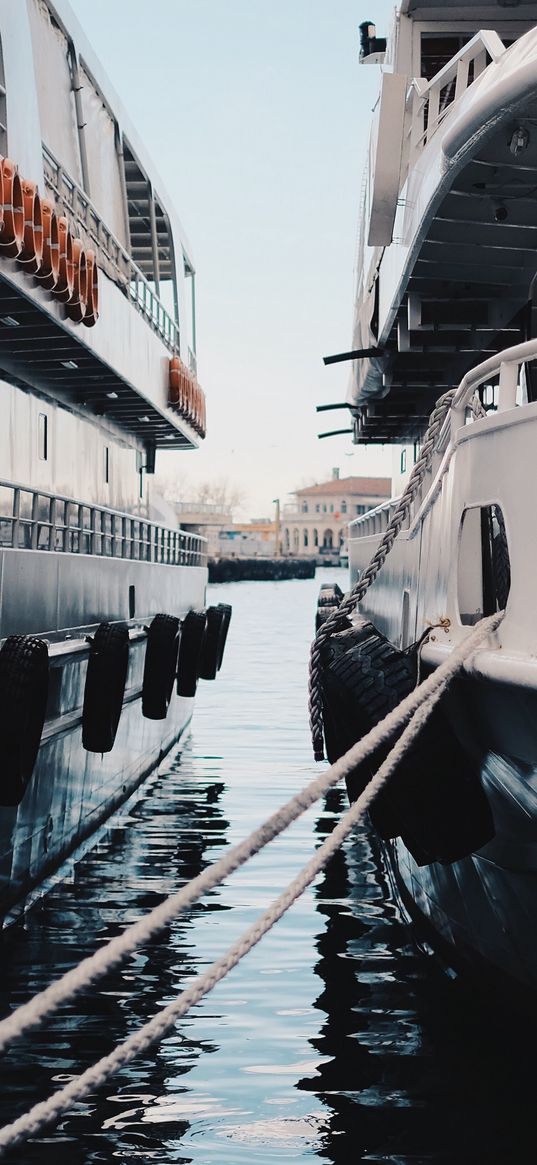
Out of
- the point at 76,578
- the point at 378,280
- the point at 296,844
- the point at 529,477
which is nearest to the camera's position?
the point at 529,477

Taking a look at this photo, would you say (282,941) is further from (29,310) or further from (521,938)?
(29,310)

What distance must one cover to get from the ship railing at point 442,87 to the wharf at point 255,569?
99.5 m

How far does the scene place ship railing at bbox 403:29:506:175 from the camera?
9.68 meters

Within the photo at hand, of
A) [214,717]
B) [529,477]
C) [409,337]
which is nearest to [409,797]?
[529,477]

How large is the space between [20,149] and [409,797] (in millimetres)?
7767

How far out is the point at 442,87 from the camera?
36.1 feet

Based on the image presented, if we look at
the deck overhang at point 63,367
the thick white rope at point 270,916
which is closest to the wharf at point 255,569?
the deck overhang at point 63,367

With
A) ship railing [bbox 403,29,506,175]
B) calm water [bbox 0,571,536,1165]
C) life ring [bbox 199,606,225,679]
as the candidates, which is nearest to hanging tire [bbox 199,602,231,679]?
life ring [bbox 199,606,225,679]

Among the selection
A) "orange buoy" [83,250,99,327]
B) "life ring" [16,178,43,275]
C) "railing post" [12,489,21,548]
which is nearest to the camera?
"railing post" [12,489,21,548]

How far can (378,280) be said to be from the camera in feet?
47.2

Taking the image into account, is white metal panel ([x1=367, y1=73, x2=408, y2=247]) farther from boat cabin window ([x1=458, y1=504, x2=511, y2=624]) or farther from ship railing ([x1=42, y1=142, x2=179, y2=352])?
boat cabin window ([x1=458, y1=504, x2=511, y2=624])

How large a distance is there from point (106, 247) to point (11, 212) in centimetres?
676

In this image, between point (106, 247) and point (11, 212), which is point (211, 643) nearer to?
point (106, 247)

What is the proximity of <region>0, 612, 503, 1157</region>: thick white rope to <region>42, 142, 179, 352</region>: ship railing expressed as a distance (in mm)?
9722
